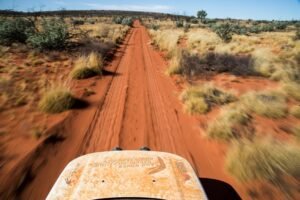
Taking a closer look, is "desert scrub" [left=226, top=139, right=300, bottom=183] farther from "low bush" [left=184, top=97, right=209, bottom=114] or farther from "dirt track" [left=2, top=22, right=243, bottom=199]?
"low bush" [left=184, top=97, right=209, bottom=114]

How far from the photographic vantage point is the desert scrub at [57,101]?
7.91 metres

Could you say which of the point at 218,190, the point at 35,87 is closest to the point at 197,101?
the point at 218,190

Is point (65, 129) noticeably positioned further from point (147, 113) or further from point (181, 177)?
point (181, 177)

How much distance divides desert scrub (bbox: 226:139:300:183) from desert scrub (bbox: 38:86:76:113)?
17.0 ft

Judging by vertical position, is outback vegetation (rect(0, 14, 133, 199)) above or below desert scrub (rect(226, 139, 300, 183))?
below

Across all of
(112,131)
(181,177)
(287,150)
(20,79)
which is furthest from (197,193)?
(20,79)

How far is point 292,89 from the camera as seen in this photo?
10.2m

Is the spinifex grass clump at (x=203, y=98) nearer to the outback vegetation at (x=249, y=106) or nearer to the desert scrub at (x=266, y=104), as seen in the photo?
the outback vegetation at (x=249, y=106)

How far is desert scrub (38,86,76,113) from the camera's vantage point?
7906mm

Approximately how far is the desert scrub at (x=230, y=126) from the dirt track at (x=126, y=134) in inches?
15.5

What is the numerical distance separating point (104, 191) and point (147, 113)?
5271 mm

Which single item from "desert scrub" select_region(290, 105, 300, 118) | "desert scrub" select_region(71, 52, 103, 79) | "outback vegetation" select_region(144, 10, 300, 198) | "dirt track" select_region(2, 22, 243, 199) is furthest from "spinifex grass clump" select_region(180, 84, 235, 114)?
"desert scrub" select_region(71, 52, 103, 79)

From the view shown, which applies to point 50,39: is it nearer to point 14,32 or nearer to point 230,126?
point 14,32

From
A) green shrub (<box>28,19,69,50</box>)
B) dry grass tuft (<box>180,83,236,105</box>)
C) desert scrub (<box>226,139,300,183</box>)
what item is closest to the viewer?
desert scrub (<box>226,139,300,183</box>)
